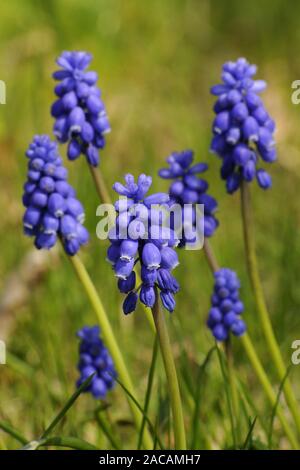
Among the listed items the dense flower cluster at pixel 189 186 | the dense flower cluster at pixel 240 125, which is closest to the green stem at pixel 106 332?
the dense flower cluster at pixel 189 186

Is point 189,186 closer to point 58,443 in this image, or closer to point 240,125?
point 240,125

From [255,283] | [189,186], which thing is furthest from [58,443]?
[189,186]

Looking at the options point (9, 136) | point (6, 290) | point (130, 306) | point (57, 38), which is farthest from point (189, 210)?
point (57, 38)

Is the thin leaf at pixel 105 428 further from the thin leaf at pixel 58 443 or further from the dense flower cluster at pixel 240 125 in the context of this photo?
the dense flower cluster at pixel 240 125

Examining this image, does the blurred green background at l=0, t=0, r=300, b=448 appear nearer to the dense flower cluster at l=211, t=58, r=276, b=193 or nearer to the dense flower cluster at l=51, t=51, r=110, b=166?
the dense flower cluster at l=211, t=58, r=276, b=193

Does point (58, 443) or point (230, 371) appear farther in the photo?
point (230, 371)

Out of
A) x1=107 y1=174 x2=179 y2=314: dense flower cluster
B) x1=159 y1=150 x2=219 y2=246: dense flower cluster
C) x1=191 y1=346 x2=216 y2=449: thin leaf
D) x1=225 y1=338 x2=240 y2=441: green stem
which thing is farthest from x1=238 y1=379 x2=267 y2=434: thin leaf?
x1=107 y1=174 x2=179 y2=314: dense flower cluster

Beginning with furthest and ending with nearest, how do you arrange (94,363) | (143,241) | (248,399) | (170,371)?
(94,363) → (248,399) → (170,371) → (143,241)
